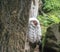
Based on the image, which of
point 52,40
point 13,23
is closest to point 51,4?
point 52,40

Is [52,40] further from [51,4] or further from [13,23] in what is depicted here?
[51,4]

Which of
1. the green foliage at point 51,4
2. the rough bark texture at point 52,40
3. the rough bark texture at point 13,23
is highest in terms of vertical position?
the green foliage at point 51,4

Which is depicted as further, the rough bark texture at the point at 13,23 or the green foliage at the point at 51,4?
the green foliage at the point at 51,4

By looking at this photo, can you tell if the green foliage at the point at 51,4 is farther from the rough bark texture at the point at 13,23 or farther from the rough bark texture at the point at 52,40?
the rough bark texture at the point at 13,23

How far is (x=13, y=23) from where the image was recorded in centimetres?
337

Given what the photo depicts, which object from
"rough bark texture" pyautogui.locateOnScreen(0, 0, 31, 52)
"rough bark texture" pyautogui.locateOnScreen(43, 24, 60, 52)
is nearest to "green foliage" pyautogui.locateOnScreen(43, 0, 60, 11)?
"rough bark texture" pyautogui.locateOnScreen(43, 24, 60, 52)

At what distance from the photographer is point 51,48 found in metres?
5.52

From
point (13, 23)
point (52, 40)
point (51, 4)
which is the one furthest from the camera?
point (51, 4)

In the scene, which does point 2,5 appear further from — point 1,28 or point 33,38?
point 33,38

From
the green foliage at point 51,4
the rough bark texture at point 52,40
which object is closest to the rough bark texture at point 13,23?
the rough bark texture at point 52,40

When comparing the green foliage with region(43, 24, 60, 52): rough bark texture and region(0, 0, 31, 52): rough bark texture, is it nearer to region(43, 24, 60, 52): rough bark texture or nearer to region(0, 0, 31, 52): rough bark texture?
region(43, 24, 60, 52): rough bark texture

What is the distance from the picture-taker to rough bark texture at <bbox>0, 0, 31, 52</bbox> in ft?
10.6

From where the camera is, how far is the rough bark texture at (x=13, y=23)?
3244 millimetres

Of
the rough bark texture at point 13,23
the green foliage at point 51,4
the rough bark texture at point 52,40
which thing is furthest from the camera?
the green foliage at point 51,4
